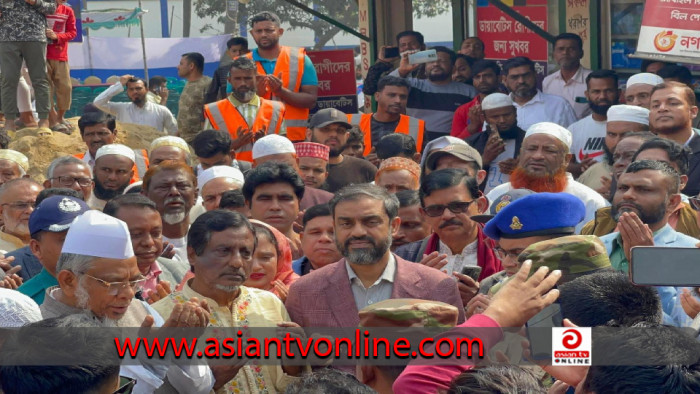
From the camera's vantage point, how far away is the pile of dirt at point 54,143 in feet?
35.3

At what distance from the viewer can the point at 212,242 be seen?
4.59 meters

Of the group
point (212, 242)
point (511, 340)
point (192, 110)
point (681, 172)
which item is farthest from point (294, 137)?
point (511, 340)

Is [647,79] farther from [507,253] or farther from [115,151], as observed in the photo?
[507,253]

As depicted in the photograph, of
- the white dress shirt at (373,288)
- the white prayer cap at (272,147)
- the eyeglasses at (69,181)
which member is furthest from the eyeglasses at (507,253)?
the eyeglasses at (69,181)

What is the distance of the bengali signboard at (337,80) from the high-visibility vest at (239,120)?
2.19 m

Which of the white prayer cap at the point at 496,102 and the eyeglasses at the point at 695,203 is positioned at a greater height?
the white prayer cap at the point at 496,102

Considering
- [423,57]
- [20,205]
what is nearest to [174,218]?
[20,205]

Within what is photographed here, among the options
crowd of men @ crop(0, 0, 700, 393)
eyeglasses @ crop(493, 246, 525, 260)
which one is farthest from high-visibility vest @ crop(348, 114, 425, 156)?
eyeglasses @ crop(493, 246, 525, 260)

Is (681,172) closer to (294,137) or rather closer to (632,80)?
(632,80)

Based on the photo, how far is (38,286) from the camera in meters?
4.79

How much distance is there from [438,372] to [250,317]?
1.60 metres

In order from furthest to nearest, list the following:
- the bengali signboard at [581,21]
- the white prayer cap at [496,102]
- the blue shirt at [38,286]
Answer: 1. the bengali signboard at [581,21]
2. the white prayer cap at [496,102]
3. the blue shirt at [38,286]

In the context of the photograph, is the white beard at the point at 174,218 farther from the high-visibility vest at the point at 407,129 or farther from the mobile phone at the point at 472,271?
the high-visibility vest at the point at 407,129

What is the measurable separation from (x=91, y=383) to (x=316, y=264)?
2789mm
